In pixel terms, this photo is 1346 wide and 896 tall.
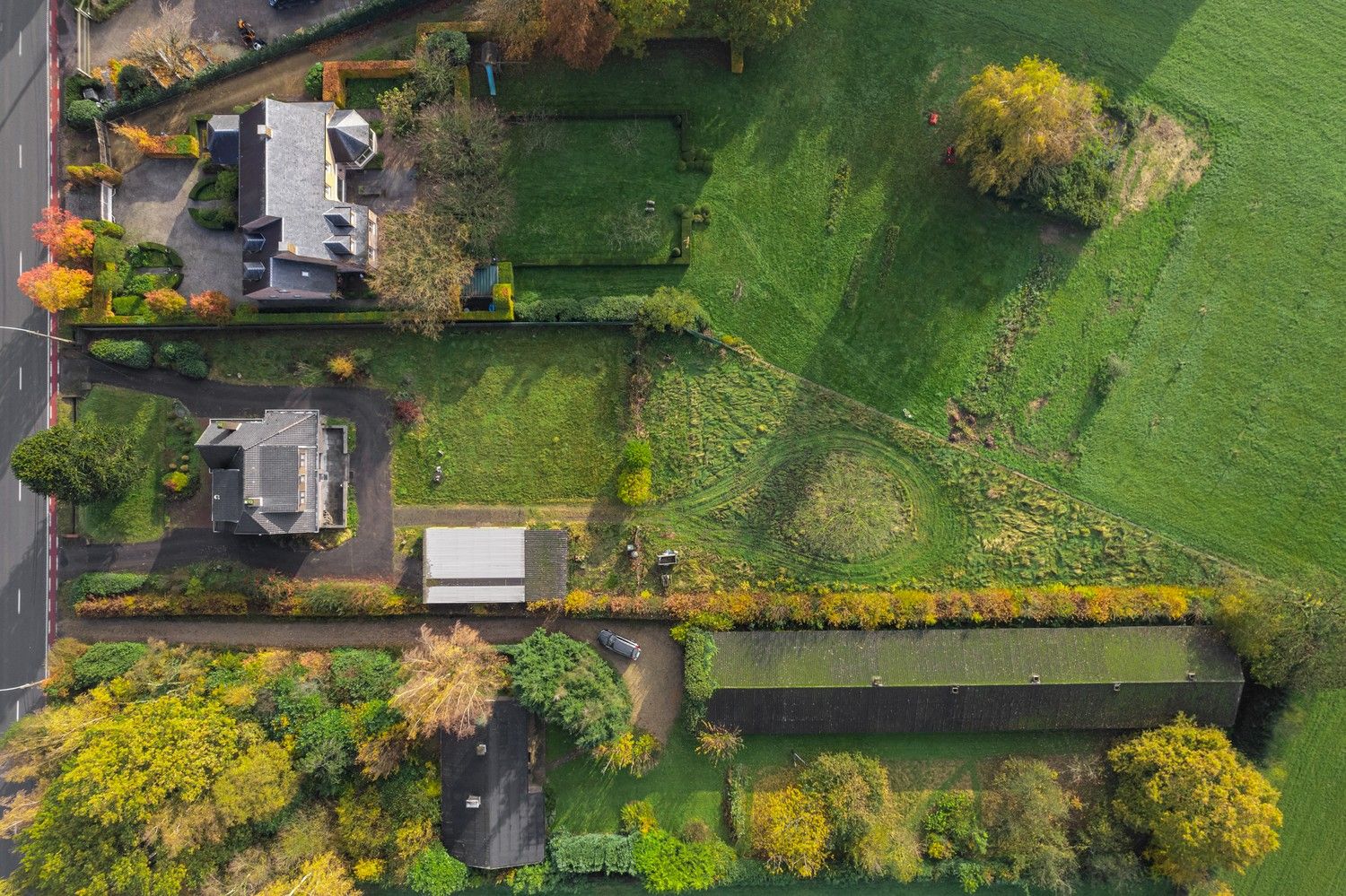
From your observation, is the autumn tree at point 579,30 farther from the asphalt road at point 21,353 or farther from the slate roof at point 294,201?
the asphalt road at point 21,353

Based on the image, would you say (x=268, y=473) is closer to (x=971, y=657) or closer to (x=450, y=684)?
(x=450, y=684)

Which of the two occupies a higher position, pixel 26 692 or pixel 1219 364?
pixel 1219 364

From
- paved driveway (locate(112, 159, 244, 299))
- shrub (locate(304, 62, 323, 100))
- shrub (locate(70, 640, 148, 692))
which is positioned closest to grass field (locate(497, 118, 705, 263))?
shrub (locate(304, 62, 323, 100))

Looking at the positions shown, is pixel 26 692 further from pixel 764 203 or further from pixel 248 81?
pixel 764 203

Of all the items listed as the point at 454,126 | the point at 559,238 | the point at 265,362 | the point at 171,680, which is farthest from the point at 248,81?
the point at 171,680

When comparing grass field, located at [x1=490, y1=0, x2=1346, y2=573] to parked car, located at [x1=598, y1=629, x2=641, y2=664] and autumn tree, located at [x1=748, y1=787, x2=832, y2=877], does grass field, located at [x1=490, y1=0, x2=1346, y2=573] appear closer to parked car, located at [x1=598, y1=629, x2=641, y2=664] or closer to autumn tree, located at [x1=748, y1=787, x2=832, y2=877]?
parked car, located at [x1=598, y1=629, x2=641, y2=664]

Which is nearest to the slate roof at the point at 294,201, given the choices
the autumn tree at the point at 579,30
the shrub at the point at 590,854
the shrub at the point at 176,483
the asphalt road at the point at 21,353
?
the shrub at the point at 176,483
